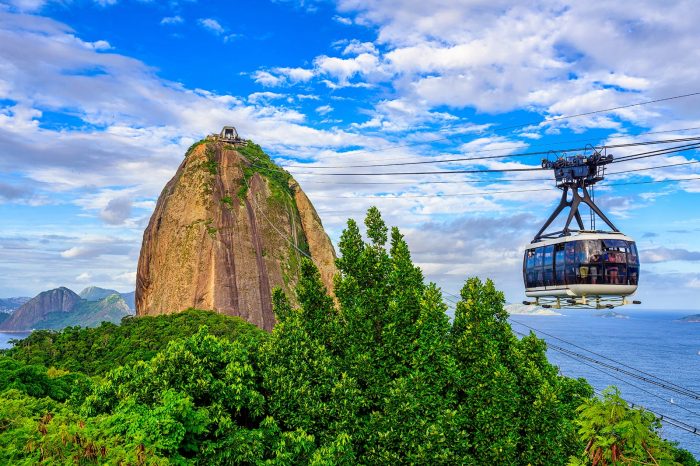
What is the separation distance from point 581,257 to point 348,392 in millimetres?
14519

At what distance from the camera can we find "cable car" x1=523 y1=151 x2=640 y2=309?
26.4m

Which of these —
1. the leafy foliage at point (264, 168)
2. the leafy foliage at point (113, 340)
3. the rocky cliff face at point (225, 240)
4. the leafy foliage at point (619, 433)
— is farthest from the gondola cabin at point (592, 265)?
the leafy foliage at point (264, 168)

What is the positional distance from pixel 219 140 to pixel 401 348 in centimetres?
4698

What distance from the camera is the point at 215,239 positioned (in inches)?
2036

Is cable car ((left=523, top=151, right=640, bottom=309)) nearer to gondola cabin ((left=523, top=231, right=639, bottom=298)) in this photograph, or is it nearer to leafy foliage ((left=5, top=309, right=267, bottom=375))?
gondola cabin ((left=523, top=231, right=639, bottom=298))

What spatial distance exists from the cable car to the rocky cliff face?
29.5 m

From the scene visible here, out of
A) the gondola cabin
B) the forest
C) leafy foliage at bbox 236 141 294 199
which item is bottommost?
the forest

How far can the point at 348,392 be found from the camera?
18875 millimetres

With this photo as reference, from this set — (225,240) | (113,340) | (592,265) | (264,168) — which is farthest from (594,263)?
(264,168)

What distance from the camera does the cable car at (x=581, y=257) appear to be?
86.6ft

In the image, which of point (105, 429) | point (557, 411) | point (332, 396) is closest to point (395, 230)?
point (332, 396)

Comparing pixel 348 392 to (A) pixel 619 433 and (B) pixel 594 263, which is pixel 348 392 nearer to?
(A) pixel 619 433

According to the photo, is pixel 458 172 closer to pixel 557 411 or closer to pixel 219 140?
pixel 557 411

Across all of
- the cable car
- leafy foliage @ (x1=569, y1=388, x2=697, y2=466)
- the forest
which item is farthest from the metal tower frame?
leafy foliage @ (x1=569, y1=388, x2=697, y2=466)
